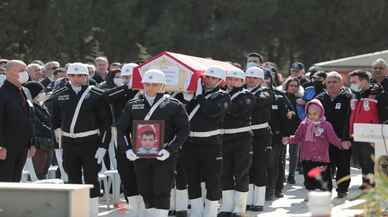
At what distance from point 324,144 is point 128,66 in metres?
3.13

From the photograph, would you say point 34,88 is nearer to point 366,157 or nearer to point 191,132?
point 191,132

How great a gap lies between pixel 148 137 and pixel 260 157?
327cm

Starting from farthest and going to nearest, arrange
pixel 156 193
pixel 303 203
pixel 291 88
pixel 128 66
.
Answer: pixel 291 88, pixel 303 203, pixel 128 66, pixel 156 193

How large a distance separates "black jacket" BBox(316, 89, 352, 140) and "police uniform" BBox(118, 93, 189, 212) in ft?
13.4

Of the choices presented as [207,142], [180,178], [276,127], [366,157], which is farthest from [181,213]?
[366,157]

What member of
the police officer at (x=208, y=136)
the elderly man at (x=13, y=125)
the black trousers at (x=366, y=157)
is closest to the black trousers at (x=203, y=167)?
the police officer at (x=208, y=136)

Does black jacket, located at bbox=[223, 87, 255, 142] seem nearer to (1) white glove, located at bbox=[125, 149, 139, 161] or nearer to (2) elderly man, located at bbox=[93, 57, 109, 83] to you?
(1) white glove, located at bbox=[125, 149, 139, 161]

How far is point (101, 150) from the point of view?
40.7 ft

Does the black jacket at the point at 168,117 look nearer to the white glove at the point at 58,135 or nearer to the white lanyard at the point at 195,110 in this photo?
the white lanyard at the point at 195,110

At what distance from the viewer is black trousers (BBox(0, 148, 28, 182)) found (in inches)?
472

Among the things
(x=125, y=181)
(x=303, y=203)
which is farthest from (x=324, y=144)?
(x=125, y=181)

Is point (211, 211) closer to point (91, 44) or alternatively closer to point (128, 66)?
point (128, 66)

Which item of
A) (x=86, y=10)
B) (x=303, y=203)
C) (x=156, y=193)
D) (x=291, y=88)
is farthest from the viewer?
(x=86, y=10)

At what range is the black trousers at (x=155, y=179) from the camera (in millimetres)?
11117
